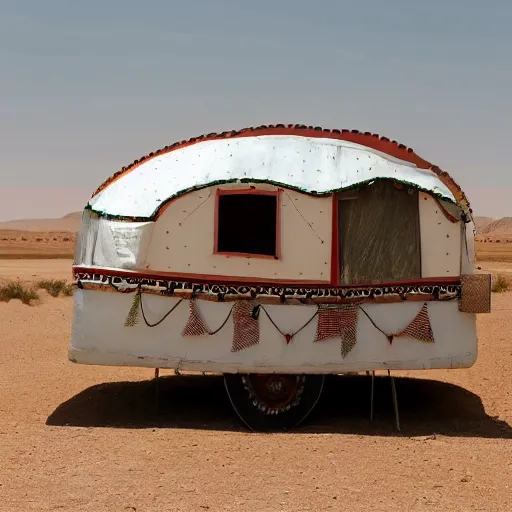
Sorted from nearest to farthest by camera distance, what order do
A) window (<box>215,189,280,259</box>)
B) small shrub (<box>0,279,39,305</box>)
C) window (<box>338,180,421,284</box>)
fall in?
window (<box>338,180,421,284</box>), window (<box>215,189,280,259</box>), small shrub (<box>0,279,39,305</box>)

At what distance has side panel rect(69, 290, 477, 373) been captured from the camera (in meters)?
8.82

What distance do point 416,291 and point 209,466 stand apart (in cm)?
314

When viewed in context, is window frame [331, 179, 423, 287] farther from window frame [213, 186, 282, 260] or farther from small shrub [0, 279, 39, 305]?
small shrub [0, 279, 39, 305]

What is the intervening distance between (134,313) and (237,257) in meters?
1.28

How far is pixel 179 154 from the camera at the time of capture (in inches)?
377

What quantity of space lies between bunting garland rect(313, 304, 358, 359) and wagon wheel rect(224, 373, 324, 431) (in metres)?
0.57

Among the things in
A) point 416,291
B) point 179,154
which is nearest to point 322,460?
point 416,291

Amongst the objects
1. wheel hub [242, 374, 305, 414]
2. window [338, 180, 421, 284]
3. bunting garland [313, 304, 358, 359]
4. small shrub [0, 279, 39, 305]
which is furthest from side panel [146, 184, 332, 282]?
small shrub [0, 279, 39, 305]

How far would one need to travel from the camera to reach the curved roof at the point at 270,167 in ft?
29.1

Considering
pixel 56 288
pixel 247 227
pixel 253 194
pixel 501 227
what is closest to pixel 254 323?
pixel 253 194

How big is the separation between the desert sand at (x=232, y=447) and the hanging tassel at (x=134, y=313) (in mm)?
1158

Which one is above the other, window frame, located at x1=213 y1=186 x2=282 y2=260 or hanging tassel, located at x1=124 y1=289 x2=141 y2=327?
window frame, located at x1=213 y1=186 x2=282 y2=260

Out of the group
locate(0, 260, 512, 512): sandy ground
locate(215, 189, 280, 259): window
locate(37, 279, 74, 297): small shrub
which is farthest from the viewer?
locate(37, 279, 74, 297): small shrub

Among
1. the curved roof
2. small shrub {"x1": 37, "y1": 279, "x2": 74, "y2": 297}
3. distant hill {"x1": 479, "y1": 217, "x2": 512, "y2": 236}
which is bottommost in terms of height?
small shrub {"x1": 37, "y1": 279, "x2": 74, "y2": 297}
